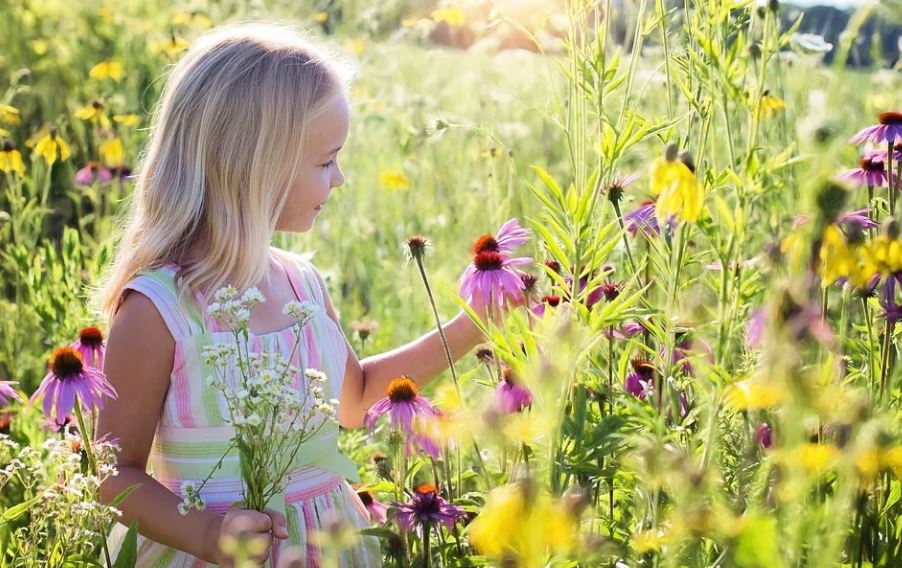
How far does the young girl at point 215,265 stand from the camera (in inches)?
58.6

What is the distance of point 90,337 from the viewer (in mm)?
1581

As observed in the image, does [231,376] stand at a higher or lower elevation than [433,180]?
higher

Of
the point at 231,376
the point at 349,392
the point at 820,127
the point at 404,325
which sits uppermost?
the point at 820,127

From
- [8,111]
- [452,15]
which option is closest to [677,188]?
[8,111]

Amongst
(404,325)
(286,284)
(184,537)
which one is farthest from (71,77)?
(184,537)

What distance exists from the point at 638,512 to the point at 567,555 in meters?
0.17

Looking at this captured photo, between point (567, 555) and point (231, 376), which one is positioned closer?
point (567, 555)

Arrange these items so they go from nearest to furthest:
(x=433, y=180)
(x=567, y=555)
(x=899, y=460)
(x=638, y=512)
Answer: (x=899, y=460) < (x=567, y=555) < (x=638, y=512) < (x=433, y=180)

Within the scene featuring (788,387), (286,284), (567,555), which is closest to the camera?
(788,387)

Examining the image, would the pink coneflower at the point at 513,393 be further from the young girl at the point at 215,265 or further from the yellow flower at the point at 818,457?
the yellow flower at the point at 818,457

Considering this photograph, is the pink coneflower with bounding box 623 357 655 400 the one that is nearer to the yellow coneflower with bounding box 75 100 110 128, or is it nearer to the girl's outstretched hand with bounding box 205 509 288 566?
the girl's outstretched hand with bounding box 205 509 288 566

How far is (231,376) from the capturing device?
1.52 metres

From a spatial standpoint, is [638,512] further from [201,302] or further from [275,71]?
[275,71]

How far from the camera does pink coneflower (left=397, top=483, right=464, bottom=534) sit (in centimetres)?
124
